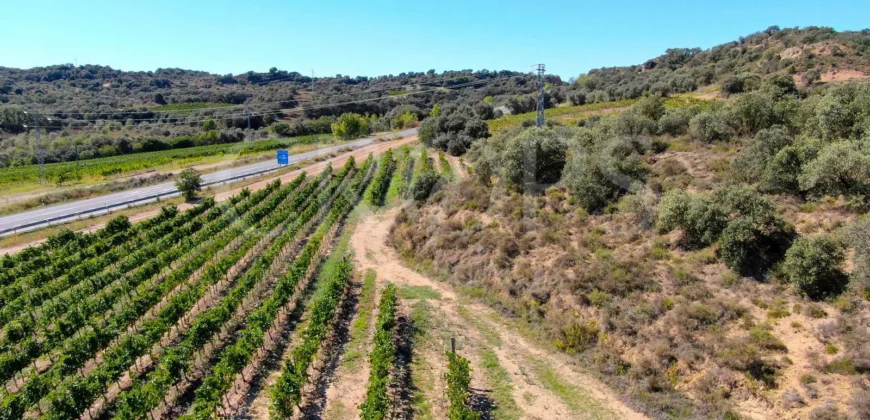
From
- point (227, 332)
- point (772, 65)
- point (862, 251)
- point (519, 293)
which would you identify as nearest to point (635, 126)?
point (519, 293)

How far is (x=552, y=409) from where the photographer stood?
625 inches

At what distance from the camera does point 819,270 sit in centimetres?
1686

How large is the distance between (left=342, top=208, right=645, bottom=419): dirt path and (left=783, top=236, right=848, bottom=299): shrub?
8.15 metres

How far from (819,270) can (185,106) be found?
476ft

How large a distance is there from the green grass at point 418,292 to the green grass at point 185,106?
116590mm

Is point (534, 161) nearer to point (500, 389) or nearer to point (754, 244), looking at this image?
point (754, 244)

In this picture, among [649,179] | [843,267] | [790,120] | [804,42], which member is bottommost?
[843,267]

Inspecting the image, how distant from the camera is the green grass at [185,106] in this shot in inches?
4872

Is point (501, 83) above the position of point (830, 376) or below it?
above

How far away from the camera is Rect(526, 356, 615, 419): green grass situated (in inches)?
615

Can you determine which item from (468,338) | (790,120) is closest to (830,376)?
(468,338)

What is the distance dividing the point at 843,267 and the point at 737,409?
7357 millimetres

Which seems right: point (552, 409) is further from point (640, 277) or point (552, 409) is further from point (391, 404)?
point (640, 277)

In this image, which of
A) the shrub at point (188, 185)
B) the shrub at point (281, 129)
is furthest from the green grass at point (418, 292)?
the shrub at point (281, 129)
